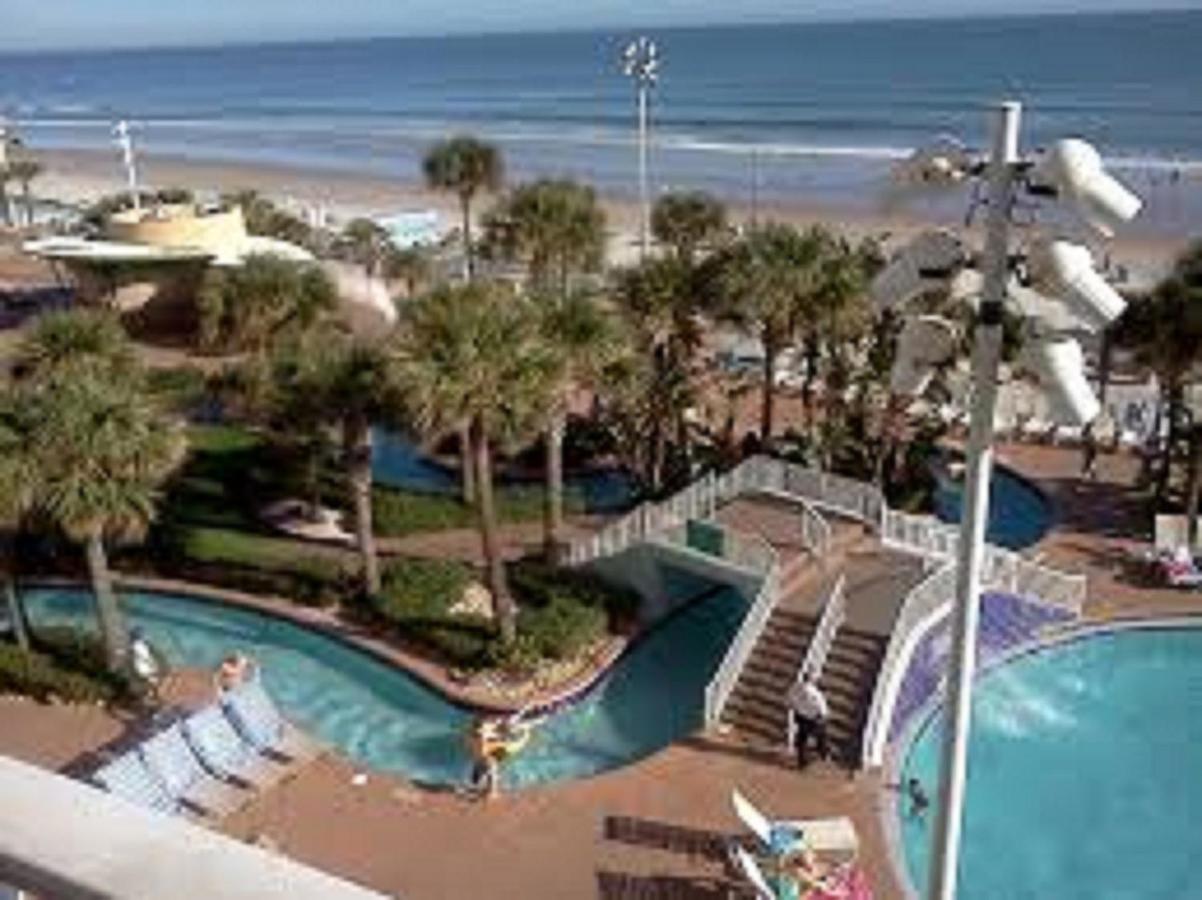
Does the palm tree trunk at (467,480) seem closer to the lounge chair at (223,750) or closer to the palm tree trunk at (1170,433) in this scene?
the lounge chair at (223,750)

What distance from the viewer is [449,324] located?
22.5 metres

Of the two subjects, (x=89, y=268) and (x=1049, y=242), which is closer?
(x=1049, y=242)

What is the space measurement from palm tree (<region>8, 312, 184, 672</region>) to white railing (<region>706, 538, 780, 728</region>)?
27.7 feet

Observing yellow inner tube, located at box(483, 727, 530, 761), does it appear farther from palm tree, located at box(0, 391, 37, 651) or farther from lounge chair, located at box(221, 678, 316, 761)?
palm tree, located at box(0, 391, 37, 651)

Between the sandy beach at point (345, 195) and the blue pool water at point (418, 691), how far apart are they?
3172 cm

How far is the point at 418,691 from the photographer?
2397 cm

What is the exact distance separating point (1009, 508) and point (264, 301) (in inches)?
662

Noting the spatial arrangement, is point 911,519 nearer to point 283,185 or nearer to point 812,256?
point 812,256

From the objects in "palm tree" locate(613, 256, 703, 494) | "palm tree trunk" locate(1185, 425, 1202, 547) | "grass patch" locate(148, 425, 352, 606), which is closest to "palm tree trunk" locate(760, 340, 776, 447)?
"palm tree" locate(613, 256, 703, 494)

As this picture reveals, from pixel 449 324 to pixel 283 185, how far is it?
7899cm

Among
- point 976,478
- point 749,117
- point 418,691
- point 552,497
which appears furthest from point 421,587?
point 749,117

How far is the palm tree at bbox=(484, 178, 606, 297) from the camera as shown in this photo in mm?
37000

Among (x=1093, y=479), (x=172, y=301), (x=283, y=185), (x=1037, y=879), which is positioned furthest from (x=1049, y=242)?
(x=283, y=185)

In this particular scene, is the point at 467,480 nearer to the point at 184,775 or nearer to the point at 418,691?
the point at 418,691
